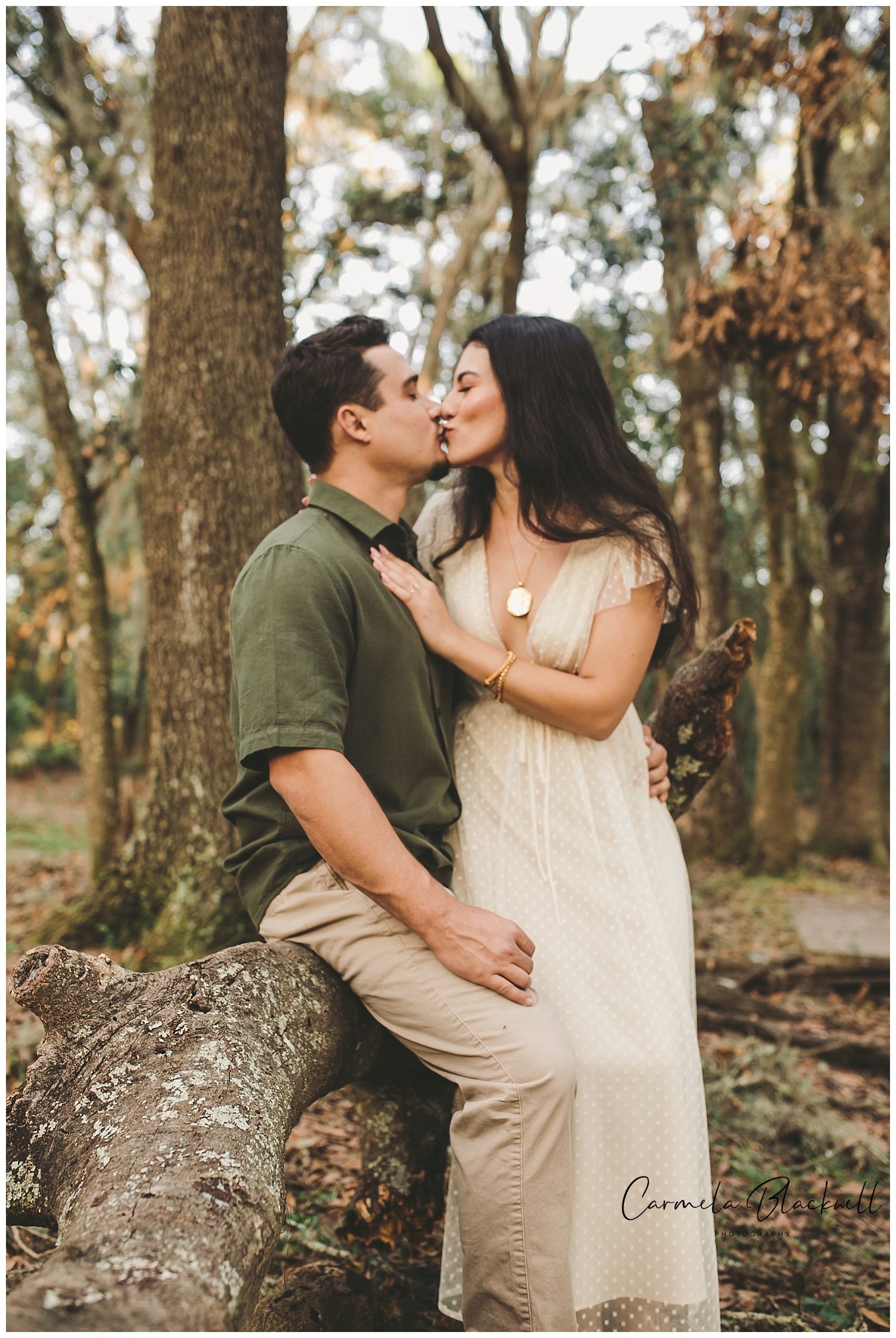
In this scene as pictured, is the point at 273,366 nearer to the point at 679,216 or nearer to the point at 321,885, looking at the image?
the point at 321,885

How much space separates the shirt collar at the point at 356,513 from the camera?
7.99ft

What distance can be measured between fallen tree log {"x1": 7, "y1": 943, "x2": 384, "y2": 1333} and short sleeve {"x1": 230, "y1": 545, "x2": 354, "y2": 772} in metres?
0.49

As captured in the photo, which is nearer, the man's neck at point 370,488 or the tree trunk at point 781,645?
Answer: the man's neck at point 370,488

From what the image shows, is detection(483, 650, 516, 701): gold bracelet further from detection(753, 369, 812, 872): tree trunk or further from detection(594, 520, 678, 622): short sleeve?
detection(753, 369, 812, 872): tree trunk

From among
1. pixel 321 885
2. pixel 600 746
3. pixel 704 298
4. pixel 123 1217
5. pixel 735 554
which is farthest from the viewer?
pixel 735 554

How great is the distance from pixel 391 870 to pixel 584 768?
75 cm

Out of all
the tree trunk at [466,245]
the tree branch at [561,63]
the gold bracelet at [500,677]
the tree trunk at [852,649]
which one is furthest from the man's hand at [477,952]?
the tree trunk at [852,649]

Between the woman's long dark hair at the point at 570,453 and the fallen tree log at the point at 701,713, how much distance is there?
0.34m

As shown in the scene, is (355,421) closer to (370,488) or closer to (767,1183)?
(370,488)

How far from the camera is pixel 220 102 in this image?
3.54 m

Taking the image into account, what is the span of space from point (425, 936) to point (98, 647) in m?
4.13

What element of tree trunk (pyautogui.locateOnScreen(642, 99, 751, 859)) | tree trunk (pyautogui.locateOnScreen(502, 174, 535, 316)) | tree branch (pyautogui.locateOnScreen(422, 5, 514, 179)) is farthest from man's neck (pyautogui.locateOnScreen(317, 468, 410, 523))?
tree trunk (pyautogui.locateOnScreen(642, 99, 751, 859))

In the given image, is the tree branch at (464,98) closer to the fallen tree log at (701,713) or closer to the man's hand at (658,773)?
the fallen tree log at (701,713)

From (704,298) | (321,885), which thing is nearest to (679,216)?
(704,298)
